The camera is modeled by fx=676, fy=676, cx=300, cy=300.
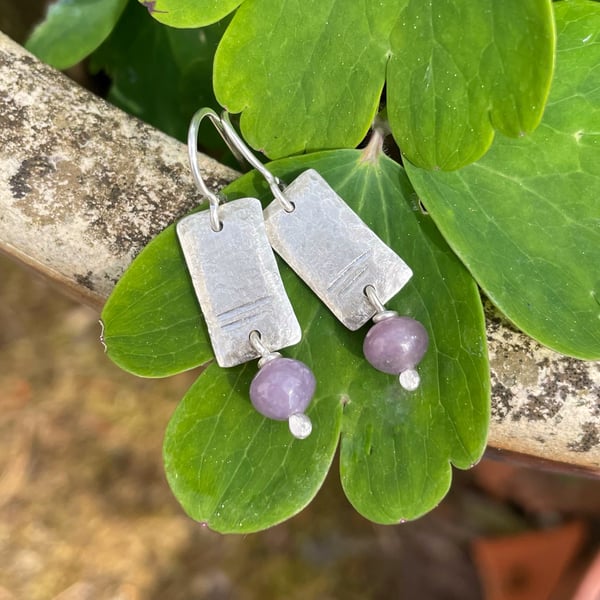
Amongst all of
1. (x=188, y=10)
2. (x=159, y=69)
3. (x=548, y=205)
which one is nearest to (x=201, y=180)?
(x=188, y=10)

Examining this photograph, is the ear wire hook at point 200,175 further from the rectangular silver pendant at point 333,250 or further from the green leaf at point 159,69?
the green leaf at point 159,69

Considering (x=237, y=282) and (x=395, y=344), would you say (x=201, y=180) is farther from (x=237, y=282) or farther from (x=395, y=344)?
(x=395, y=344)

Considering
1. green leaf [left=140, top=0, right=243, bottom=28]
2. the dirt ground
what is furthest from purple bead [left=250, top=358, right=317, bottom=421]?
the dirt ground

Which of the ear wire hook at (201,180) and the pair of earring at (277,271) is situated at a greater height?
the ear wire hook at (201,180)

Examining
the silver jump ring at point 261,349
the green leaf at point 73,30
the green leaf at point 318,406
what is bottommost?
the green leaf at point 318,406

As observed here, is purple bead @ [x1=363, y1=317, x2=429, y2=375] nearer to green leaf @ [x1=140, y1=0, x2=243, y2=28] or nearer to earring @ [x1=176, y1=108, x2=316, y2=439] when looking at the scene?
earring @ [x1=176, y1=108, x2=316, y2=439]

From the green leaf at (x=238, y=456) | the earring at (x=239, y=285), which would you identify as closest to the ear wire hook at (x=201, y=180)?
the earring at (x=239, y=285)

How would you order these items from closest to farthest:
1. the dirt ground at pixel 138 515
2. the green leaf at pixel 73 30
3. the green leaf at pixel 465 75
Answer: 1. the green leaf at pixel 465 75
2. the green leaf at pixel 73 30
3. the dirt ground at pixel 138 515
